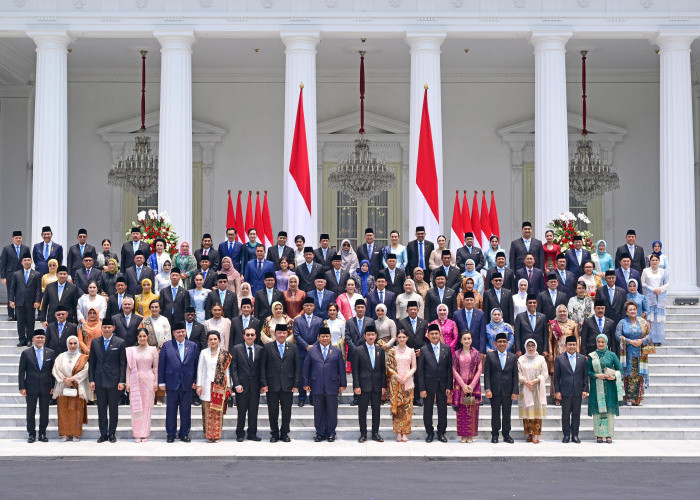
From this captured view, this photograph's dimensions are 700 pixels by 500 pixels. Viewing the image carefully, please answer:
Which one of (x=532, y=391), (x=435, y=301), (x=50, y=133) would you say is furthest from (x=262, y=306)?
(x=50, y=133)

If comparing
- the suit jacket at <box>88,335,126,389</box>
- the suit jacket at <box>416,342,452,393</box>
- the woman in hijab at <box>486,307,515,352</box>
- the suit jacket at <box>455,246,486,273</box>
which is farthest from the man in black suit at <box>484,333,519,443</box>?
the suit jacket at <box>88,335,126,389</box>

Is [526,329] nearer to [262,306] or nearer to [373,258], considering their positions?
[373,258]

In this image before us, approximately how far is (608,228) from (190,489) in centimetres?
1890

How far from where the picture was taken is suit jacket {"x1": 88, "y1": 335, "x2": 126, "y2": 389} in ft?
50.8

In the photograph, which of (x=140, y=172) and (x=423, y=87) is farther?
(x=140, y=172)

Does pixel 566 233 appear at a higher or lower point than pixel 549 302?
higher

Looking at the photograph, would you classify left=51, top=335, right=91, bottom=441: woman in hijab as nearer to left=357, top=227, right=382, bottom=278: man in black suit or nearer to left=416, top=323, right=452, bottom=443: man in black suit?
left=416, top=323, right=452, bottom=443: man in black suit

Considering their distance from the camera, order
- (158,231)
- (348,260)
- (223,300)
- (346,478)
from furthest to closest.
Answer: (158,231) < (348,260) < (223,300) < (346,478)

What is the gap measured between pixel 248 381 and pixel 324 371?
1148mm

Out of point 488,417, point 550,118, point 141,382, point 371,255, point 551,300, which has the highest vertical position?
point 550,118

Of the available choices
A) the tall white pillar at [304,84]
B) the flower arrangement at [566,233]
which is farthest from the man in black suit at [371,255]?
the tall white pillar at [304,84]

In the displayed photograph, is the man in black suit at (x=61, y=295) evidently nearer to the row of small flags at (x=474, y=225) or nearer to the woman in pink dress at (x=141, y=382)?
the woman in pink dress at (x=141, y=382)

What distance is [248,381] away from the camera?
1561 cm

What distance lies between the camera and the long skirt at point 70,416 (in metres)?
15.5
